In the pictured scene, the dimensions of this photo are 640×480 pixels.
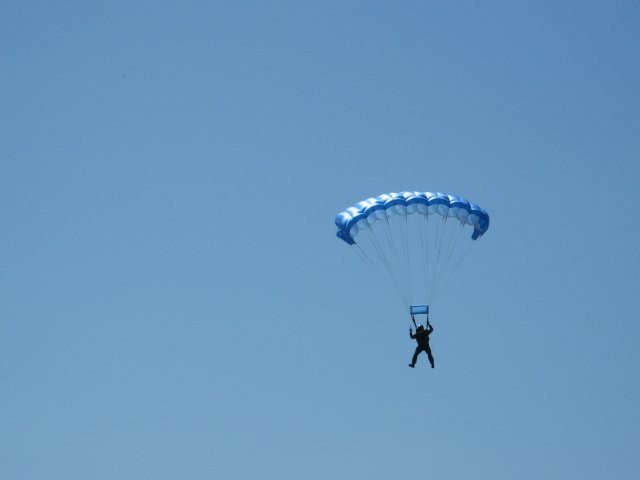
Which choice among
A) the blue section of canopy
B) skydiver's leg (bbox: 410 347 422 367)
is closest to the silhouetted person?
skydiver's leg (bbox: 410 347 422 367)

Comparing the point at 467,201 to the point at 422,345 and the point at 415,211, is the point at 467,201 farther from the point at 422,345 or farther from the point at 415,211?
the point at 422,345

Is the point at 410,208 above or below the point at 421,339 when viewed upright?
above

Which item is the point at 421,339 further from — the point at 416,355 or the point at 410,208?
the point at 410,208

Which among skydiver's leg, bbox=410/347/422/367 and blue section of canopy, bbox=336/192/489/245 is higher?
blue section of canopy, bbox=336/192/489/245

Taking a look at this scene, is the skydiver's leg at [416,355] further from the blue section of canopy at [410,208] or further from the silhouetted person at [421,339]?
the blue section of canopy at [410,208]

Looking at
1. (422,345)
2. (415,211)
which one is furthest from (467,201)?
(422,345)

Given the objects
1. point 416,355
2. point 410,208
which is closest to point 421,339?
point 416,355

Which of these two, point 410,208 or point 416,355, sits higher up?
point 410,208

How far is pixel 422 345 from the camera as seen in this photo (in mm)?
36781

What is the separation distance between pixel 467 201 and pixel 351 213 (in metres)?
4.03

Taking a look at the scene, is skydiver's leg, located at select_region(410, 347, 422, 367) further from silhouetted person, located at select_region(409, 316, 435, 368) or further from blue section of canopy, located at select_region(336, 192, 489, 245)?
blue section of canopy, located at select_region(336, 192, 489, 245)

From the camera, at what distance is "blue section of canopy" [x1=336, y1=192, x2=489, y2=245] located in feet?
121

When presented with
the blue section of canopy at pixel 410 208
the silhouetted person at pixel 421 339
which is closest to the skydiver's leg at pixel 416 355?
the silhouetted person at pixel 421 339

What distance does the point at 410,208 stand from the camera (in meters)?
36.9
